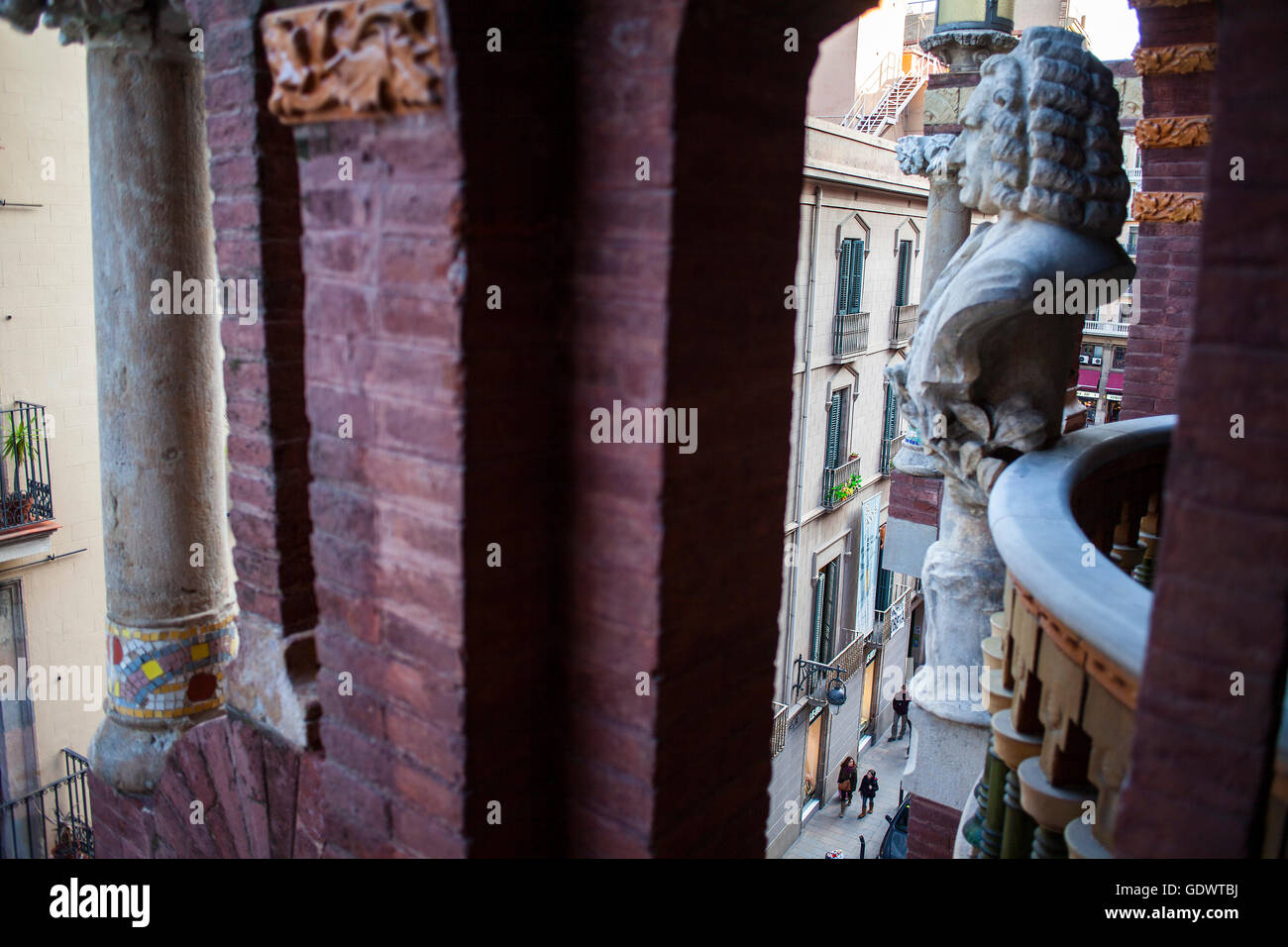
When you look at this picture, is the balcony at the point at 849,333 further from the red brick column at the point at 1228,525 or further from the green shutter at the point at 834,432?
the red brick column at the point at 1228,525

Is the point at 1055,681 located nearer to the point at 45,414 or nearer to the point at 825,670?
the point at 45,414

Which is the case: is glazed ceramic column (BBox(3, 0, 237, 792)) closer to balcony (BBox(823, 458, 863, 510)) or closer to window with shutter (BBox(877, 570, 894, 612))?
balcony (BBox(823, 458, 863, 510))

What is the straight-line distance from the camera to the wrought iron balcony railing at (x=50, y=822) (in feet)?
28.0

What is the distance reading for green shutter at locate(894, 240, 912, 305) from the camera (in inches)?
729

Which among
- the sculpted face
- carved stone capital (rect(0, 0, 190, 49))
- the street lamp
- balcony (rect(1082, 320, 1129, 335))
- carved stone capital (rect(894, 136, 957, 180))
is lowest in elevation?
balcony (rect(1082, 320, 1129, 335))

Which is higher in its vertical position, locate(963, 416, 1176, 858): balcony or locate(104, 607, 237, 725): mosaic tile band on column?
locate(963, 416, 1176, 858): balcony

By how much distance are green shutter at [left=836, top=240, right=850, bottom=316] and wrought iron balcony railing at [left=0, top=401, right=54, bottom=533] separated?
10908 mm

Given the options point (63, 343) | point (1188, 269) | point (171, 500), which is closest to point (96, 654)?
point (63, 343)

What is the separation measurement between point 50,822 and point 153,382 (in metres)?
7.61

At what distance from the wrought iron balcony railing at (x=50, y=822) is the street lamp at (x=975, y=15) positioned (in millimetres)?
10443

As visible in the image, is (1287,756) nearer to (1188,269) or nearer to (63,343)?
(1188,269)

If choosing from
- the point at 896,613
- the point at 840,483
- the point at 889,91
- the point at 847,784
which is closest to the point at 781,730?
the point at 847,784

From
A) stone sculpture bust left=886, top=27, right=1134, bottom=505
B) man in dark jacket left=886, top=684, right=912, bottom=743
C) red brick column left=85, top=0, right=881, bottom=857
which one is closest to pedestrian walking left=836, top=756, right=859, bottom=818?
man in dark jacket left=886, top=684, right=912, bottom=743
